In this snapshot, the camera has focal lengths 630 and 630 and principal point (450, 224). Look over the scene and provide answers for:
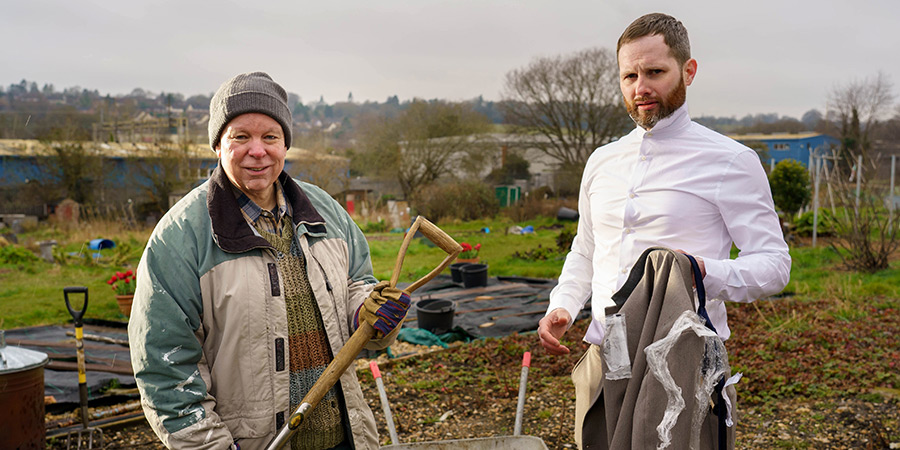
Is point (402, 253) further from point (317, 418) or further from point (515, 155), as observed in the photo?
point (515, 155)

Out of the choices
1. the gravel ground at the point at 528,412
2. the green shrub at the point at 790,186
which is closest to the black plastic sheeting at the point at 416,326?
the gravel ground at the point at 528,412

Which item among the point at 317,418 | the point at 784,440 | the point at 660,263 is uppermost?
the point at 660,263

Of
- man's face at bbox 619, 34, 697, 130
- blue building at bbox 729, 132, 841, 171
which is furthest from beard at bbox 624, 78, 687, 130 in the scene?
blue building at bbox 729, 132, 841, 171

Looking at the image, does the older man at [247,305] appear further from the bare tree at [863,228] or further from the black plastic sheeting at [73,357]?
the bare tree at [863,228]

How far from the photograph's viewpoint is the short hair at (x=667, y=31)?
1896mm

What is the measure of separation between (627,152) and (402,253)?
84 cm

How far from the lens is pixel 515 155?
26.5 m

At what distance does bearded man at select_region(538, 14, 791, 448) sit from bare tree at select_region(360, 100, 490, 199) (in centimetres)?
1978

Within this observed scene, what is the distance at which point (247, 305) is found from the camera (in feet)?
6.09

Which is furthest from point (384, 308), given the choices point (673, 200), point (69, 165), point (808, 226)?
point (69, 165)

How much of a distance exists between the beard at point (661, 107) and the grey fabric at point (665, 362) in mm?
462

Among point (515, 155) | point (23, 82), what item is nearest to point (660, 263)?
point (23, 82)

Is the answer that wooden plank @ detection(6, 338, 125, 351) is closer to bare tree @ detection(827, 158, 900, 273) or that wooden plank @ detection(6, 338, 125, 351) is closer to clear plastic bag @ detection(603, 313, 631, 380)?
clear plastic bag @ detection(603, 313, 631, 380)

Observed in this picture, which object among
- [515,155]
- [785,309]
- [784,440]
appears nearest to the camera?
[784,440]
